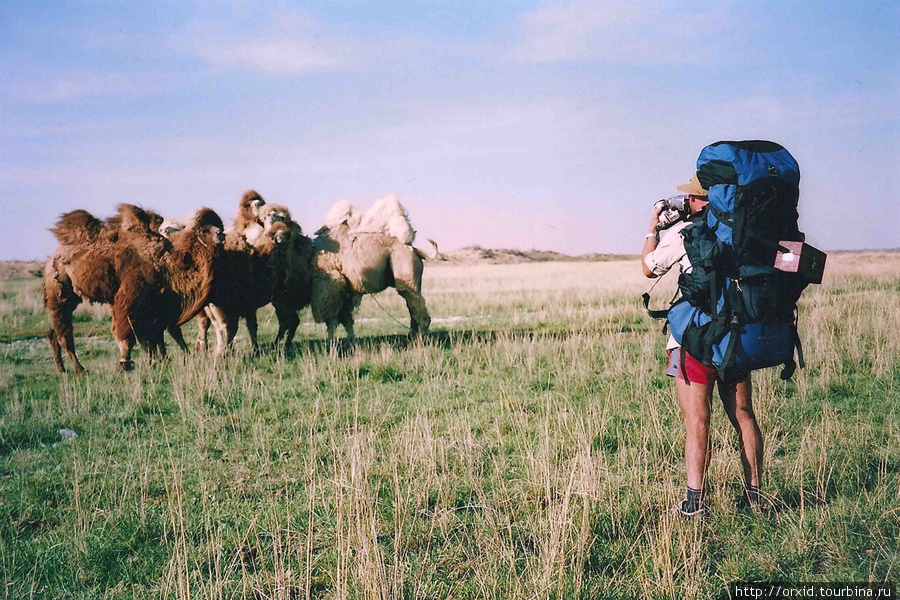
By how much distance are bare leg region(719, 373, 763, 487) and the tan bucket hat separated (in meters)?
1.18

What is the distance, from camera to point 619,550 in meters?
3.97

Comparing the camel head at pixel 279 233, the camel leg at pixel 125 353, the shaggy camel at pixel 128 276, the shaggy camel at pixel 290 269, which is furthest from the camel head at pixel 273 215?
the camel leg at pixel 125 353

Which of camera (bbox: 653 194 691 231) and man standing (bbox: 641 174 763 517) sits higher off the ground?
camera (bbox: 653 194 691 231)

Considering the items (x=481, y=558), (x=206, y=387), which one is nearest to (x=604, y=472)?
(x=481, y=558)

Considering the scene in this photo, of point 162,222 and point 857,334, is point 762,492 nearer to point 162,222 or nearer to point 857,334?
point 857,334

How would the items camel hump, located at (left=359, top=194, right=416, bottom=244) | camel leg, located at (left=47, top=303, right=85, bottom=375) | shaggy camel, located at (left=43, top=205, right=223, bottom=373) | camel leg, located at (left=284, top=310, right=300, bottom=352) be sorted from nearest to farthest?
shaggy camel, located at (left=43, top=205, right=223, bottom=373), camel leg, located at (left=47, top=303, right=85, bottom=375), camel leg, located at (left=284, top=310, right=300, bottom=352), camel hump, located at (left=359, top=194, right=416, bottom=244)

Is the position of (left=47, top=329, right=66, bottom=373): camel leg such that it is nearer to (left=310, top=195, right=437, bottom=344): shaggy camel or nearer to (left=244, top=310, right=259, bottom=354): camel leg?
(left=244, top=310, right=259, bottom=354): camel leg

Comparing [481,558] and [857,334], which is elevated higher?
[857,334]

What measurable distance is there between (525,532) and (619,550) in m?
0.59

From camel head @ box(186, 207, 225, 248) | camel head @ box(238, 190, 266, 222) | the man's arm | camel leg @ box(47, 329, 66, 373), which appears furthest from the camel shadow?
the man's arm

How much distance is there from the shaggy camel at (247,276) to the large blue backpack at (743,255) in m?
9.29

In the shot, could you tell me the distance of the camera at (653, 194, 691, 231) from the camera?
428 cm

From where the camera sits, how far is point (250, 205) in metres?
12.9

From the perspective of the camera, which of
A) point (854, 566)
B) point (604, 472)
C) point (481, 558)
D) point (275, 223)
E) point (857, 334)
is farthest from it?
point (275, 223)
